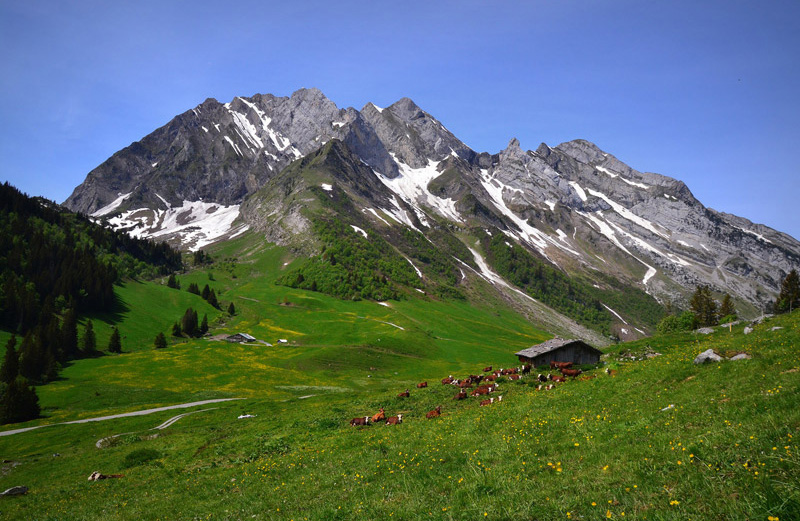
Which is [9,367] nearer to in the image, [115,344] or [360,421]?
[115,344]

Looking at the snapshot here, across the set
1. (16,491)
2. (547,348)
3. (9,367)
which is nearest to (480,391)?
(547,348)

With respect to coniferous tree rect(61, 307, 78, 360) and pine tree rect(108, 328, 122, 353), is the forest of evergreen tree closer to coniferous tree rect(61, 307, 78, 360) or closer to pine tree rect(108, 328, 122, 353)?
coniferous tree rect(61, 307, 78, 360)

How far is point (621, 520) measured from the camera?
27.2 ft

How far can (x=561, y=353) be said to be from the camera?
52.4m

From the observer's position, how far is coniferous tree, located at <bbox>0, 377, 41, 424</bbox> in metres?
57.6

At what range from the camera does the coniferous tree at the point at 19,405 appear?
5756 cm

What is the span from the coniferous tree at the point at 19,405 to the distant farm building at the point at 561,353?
73.1 meters

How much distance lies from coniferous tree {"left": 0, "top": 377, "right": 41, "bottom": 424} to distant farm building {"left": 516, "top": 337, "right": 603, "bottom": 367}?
2876 inches

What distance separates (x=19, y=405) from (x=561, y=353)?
78.5 metres

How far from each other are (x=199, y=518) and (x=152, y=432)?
37.5m

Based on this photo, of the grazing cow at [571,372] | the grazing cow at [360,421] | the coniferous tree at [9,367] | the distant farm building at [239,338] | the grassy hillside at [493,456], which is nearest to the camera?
the grassy hillside at [493,456]

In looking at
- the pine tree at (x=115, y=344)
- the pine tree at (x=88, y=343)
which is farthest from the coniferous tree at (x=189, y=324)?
the pine tree at (x=88, y=343)

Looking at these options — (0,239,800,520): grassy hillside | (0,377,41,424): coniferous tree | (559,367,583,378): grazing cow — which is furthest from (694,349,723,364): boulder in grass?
(0,377,41,424): coniferous tree

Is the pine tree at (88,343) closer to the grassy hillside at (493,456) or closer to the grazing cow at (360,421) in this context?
the grassy hillside at (493,456)
